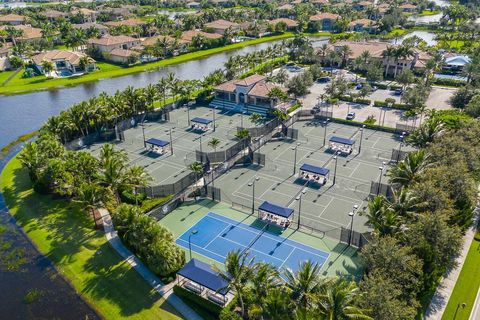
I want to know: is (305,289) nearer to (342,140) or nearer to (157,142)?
(342,140)

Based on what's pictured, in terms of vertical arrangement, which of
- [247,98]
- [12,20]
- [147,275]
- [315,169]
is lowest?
[147,275]

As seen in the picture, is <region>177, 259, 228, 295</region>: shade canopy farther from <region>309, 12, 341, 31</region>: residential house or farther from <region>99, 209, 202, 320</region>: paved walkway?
<region>309, 12, 341, 31</region>: residential house

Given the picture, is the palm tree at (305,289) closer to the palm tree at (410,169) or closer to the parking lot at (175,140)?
the palm tree at (410,169)

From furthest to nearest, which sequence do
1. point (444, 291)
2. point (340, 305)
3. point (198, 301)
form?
point (444, 291)
point (198, 301)
point (340, 305)

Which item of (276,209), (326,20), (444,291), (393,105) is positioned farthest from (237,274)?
(326,20)

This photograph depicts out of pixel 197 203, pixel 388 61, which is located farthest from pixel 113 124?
pixel 388 61

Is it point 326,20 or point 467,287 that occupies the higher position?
point 326,20
